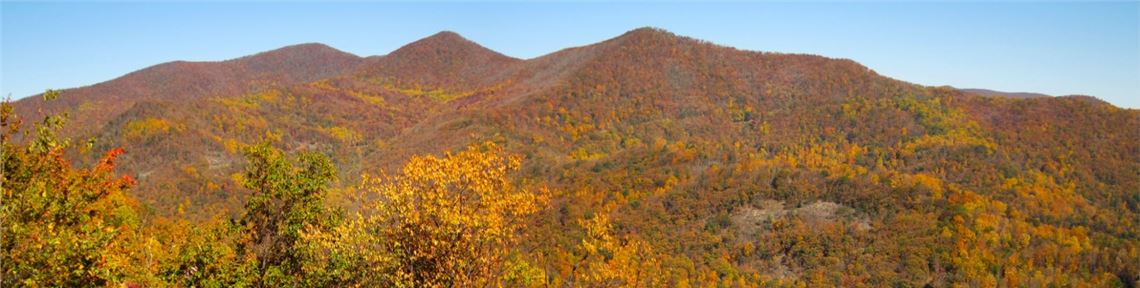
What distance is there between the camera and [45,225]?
17094 millimetres

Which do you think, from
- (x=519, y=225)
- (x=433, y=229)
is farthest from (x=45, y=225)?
(x=519, y=225)

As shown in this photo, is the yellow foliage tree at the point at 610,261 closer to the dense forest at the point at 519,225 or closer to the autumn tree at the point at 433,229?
the dense forest at the point at 519,225

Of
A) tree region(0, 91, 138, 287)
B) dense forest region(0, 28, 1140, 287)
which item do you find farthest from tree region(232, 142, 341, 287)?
tree region(0, 91, 138, 287)

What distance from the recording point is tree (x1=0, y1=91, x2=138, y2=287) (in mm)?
15656

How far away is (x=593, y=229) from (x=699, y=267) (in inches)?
5042

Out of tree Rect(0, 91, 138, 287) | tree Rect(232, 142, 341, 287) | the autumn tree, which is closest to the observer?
tree Rect(0, 91, 138, 287)

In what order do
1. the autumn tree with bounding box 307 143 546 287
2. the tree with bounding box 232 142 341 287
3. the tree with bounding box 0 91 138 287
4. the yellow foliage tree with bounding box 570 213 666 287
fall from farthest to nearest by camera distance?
1. the yellow foliage tree with bounding box 570 213 666 287
2. the tree with bounding box 232 142 341 287
3. the autumn tree with bounding box 307 143 546 287
4. the tree with bounding box 0 91 138 287

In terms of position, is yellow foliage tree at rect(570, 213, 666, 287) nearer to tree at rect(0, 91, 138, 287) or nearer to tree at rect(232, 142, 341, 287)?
tree at rect(232, 142, 341, 287)

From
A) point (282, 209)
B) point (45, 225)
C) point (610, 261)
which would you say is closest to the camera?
point (45, 225)

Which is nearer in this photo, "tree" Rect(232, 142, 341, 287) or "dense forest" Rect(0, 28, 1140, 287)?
"dense forest" Rect(0, 28, 1140, 287)

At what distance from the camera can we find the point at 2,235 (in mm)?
15469

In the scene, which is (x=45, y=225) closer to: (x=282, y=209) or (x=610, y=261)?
(x=282, y=209)

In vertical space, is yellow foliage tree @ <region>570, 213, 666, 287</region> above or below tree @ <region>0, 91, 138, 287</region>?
below

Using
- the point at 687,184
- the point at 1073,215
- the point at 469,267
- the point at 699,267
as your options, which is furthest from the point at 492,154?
the point at 1073,215
